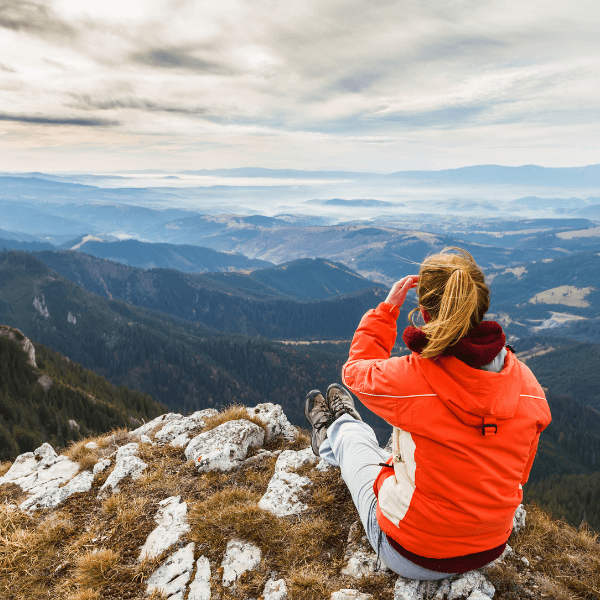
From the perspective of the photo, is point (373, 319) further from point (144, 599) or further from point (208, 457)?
point (208, 457)

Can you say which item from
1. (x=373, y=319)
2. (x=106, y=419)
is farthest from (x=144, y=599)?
(x=106, y=419)

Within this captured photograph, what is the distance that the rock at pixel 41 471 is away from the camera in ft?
34.9

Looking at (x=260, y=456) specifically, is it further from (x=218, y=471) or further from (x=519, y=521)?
(x=519, y=521)

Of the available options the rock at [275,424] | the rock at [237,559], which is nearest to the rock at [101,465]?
the rock at [275,424]

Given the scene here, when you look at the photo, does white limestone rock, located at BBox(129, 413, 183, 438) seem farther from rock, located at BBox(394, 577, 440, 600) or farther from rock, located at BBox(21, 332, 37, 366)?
rock, located at BBox(21, 332, 37, 366)

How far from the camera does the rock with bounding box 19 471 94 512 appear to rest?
895 centimetres

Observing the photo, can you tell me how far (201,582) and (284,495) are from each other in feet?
8.31

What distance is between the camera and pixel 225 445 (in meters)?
10.2

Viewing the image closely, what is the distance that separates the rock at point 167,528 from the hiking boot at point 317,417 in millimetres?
3372

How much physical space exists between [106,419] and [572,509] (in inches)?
4306

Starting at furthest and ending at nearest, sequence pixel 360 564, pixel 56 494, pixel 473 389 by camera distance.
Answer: pixel 56 494 → pixel 360 564 → pixel 473 389

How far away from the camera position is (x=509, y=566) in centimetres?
610

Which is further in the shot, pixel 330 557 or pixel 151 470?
pixel 151 470

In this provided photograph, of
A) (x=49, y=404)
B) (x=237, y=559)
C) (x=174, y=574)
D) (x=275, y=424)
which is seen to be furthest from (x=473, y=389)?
(x=49, y=404)
